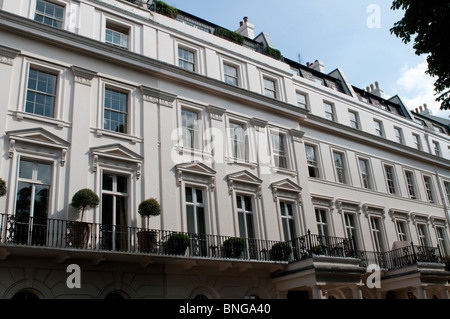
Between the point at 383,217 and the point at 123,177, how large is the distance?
50.1 feet

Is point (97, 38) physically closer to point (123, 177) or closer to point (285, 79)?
point (123, 177)

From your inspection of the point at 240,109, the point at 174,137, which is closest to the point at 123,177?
the point at 174,137

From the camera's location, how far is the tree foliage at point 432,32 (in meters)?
13.1

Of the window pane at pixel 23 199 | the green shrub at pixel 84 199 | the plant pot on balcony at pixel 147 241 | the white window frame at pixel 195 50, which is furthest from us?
the white window frame at pixel 195 50

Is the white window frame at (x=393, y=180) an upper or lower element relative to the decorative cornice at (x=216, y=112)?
lower

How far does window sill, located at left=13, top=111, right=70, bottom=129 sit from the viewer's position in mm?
14352

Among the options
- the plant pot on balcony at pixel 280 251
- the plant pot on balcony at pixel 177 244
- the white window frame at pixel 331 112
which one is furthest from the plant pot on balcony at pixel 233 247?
the white window frame at pixel 331 112

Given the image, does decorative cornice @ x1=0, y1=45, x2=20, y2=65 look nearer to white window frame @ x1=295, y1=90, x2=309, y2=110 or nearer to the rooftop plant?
the rooftop plant

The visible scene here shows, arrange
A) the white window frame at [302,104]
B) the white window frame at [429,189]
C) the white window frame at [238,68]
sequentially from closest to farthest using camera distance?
the white window frame at [238,68], the white window frame at [302,104], the white window frame at [429,189]

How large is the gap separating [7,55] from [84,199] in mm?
5602

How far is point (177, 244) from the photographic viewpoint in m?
15.1

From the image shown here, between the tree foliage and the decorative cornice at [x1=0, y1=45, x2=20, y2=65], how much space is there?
Answer: 40.6 feet

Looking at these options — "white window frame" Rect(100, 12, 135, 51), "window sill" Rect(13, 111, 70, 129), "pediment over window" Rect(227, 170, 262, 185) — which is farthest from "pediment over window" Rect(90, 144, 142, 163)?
"white window frame" Rect(100, 12, 135, 51)

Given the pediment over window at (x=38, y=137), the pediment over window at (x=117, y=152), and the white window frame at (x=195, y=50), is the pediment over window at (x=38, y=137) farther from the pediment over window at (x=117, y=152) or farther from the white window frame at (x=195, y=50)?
the white window frame at (x=195, y=50)
